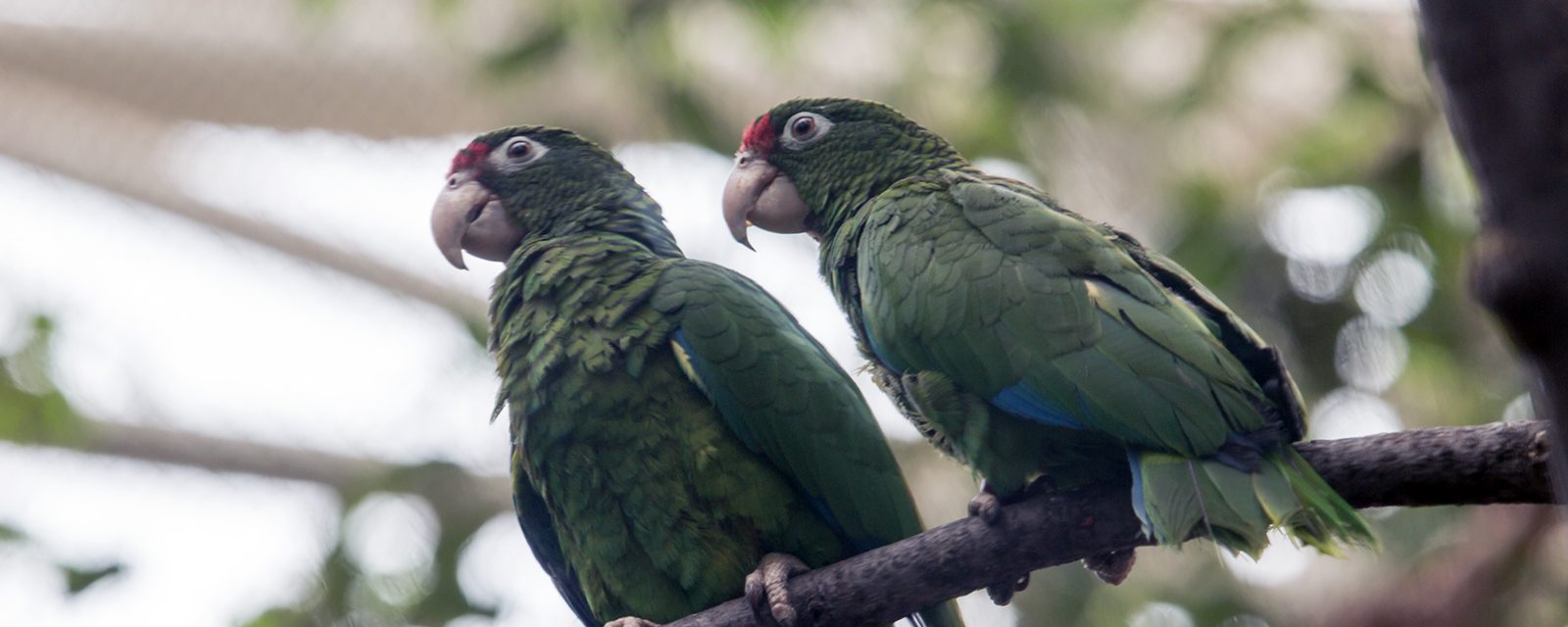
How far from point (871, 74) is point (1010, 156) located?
0.81m

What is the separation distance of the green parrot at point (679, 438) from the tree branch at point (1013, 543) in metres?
0.14

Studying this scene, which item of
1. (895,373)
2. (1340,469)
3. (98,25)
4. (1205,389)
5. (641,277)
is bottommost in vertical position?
(1340,469)

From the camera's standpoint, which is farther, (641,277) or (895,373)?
(641,277)

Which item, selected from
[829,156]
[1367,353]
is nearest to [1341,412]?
[1367,353]

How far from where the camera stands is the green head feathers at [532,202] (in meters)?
3.47

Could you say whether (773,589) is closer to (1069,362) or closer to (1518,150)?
(1069,362)

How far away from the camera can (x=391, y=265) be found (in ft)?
21.3

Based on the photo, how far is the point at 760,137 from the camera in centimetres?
337

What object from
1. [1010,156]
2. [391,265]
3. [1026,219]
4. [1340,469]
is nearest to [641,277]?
[1026,219]

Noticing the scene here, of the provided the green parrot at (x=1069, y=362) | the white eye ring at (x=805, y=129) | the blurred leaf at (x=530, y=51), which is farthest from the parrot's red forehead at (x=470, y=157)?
the blurred leaf at (x=530, y=51)

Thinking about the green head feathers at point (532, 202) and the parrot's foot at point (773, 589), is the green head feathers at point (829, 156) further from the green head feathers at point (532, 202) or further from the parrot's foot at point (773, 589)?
the parrot's foot at point (773, 589)

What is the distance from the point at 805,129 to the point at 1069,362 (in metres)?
1.06

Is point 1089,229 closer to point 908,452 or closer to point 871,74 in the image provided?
point 908,452

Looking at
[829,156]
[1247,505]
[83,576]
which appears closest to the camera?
[1247,505]
